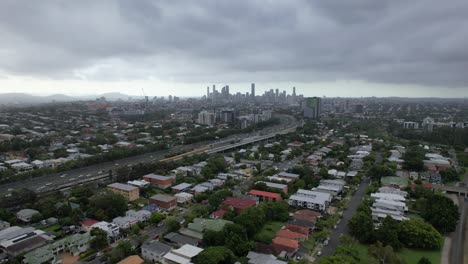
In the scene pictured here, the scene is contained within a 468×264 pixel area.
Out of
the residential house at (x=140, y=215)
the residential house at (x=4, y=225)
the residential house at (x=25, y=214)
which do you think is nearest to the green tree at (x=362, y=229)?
the residential house at (x=140, y=215)

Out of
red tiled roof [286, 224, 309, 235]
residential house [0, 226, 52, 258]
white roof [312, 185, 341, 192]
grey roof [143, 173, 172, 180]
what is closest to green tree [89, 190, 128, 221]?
residential house [0, 226, 52, 258]

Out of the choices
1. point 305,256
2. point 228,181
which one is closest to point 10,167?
point 228,181

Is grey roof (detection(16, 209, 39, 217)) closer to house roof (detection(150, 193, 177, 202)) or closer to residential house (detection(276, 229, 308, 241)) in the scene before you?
house roof (detection(150, 193, 177, 202))

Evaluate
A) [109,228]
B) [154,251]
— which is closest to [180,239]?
[154,251]

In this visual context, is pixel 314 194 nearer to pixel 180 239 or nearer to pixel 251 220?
pixel 251 220

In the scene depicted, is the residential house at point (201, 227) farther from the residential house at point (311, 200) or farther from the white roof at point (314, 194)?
the white roof at point (314, 194)
